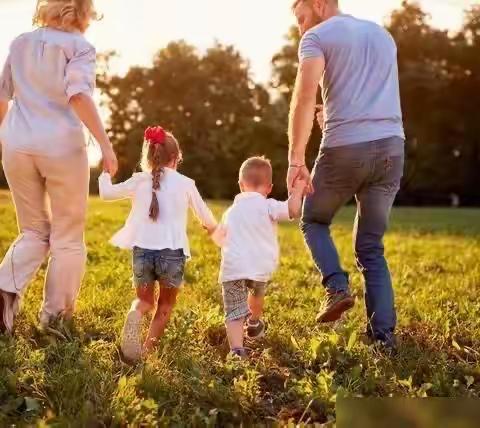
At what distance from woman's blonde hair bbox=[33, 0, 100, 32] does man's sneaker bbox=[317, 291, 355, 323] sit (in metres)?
2.41

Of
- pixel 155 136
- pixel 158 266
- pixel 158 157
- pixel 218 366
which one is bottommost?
pixel 218 366

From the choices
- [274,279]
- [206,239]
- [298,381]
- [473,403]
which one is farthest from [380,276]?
[206,239]

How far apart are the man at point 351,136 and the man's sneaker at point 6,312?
1982 mm

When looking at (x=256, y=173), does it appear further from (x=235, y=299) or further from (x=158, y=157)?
(x=235, y=299)

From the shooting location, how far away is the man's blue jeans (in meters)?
5.39

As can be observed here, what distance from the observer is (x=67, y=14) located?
18.3 feet

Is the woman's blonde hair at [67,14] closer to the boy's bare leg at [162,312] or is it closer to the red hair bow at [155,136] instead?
the red hair bow at [155,136]

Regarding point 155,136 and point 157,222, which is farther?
point 155,136

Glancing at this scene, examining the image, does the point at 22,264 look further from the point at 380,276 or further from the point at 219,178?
the point at 219,178

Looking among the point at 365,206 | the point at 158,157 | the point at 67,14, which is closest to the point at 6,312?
the point at 158,157

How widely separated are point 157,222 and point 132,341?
76 cm

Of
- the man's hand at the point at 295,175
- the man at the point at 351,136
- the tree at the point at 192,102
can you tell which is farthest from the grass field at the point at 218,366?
the tree at the point at 192,102

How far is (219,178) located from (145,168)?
45.1 meters

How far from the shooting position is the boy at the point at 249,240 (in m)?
5.32
